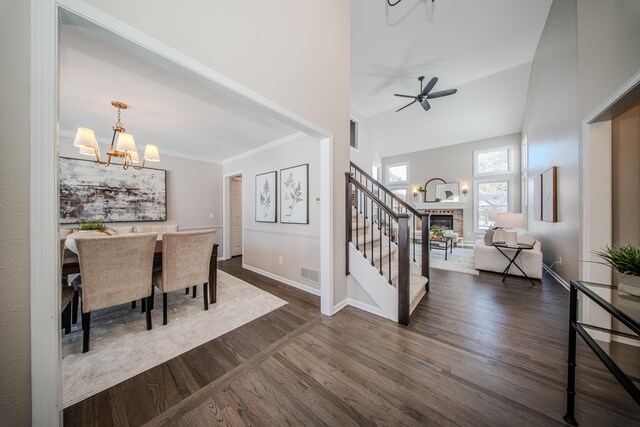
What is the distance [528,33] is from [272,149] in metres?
5.16

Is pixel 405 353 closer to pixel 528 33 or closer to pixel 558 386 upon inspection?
pixel 558 386

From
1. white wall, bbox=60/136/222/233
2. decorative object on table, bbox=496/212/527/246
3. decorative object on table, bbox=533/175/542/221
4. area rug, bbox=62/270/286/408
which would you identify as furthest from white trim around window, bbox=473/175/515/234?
white wall, bbox=60/136/222/233

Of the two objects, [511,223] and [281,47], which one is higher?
[281,47]

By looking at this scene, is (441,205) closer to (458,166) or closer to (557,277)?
(458,166)

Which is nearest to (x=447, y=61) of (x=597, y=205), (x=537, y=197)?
(x=537, y=197)

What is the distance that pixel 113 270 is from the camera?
185 centimetres

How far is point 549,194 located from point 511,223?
77 centimetres

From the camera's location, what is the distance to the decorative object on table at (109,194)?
3297 mm

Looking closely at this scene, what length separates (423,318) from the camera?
2.23m

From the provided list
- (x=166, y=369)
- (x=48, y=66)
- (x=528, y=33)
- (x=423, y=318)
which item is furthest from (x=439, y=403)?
(x=528, y=33)

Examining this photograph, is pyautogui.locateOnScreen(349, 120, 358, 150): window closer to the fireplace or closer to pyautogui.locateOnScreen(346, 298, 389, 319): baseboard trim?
the fireplace

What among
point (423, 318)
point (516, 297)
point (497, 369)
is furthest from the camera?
point (516, 297)

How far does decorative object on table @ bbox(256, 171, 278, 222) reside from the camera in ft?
12.0

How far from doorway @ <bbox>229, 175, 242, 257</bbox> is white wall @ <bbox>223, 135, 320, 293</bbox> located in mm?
795
